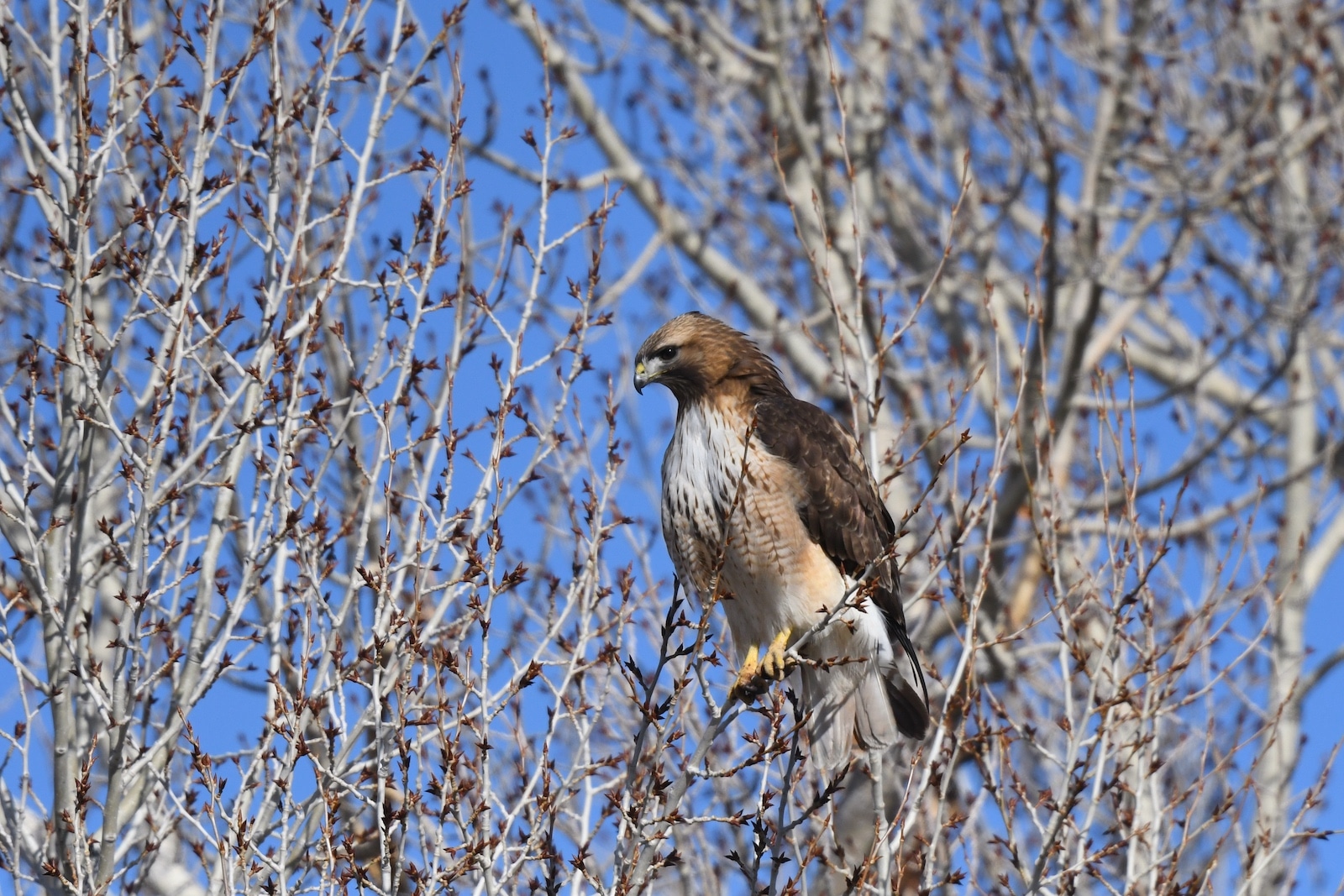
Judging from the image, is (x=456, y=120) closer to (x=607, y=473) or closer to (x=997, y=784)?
(x=607, y=473)

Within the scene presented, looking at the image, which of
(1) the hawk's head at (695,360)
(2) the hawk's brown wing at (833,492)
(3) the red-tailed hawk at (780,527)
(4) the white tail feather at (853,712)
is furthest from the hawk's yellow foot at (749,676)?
(1) the hawk's head at (695,360)

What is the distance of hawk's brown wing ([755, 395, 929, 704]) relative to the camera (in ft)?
14.6

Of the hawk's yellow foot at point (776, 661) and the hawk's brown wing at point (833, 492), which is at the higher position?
the hawk's brown wing at point (833, 492)

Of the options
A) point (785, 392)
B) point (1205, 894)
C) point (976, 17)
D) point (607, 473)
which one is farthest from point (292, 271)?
point (976, 17)

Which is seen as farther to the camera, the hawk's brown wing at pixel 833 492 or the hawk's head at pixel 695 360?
the hawk's head at pixel 695 360

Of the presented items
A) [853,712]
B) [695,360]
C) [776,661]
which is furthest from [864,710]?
[695,360]

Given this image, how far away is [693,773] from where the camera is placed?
327 centimetres

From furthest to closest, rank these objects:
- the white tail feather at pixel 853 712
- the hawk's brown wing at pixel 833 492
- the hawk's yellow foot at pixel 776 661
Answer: the white tail feather at pixel 853 712
the hawk's brown wing at pixel 833 492
the hawk's yellow foot at pixel 776 661

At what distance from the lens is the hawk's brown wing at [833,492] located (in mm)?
4449

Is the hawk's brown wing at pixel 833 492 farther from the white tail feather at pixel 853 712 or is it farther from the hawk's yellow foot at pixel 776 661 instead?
the hawk's yellow foot at pixel 776 661

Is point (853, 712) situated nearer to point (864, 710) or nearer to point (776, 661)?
point (864, 710)

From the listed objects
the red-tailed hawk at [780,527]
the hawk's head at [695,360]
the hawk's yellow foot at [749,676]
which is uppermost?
the hawk's head at [695,360]

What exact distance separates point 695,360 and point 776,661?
3.33 ft

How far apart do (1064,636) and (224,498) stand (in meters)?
2.52
